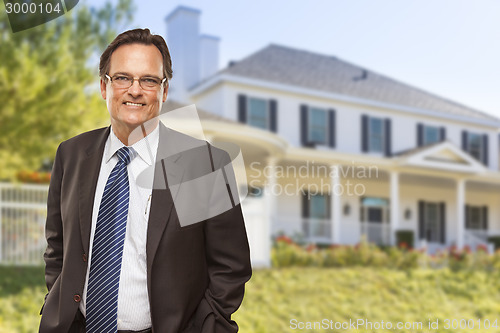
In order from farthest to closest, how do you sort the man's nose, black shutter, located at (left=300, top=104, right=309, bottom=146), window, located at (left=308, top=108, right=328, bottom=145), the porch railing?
window, located at (left=308, top=108, right=328, bottom=145), black shutter, located at (left=300, top=104, right=309, bottom=146), the porch railing, the man's nose

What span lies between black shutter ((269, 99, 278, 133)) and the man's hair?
1443cm

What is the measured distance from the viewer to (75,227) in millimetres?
2127

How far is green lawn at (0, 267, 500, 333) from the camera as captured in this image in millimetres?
7500

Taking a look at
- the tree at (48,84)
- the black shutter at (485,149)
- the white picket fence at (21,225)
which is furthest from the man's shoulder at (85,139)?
the black shutter at (485,149)

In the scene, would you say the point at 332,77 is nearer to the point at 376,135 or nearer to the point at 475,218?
the point at 376,135

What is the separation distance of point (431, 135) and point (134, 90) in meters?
19.9

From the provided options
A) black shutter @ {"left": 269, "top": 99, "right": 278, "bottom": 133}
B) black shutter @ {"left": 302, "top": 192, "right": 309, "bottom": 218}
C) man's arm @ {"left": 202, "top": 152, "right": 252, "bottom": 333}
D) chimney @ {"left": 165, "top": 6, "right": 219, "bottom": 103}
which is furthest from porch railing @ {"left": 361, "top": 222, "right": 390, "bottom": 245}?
man's arm @ {"left": 202, "top": 152, "right": 252, "bottom": 333}

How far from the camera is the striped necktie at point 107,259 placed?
207 cm

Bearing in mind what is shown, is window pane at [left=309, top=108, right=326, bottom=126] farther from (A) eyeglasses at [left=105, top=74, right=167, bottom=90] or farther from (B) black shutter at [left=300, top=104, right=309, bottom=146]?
(A) eyeglasses at [left=105, top=74, right=167, bottom=90]

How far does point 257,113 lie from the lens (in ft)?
54.2

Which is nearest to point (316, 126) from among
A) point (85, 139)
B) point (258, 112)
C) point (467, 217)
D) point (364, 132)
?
point (364, 132)

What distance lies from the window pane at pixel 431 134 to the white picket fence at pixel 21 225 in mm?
14674

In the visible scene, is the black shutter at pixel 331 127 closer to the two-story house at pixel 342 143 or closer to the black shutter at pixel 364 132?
the two-story house at pixel 342 143

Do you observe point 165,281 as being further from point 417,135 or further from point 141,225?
point 417,135
